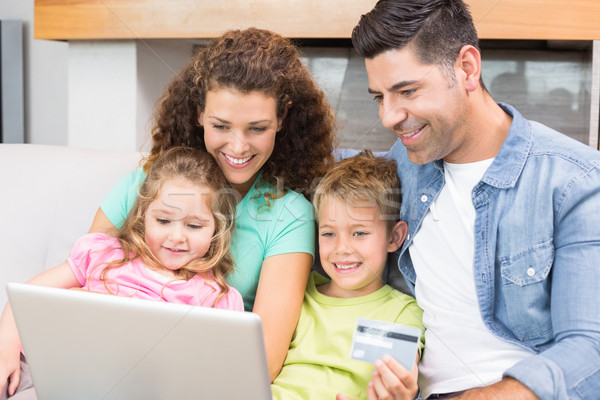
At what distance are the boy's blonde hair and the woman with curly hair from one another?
0.29 feet

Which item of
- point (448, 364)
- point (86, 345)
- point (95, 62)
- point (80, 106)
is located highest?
point (95, 62)

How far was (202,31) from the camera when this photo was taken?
2.08 m

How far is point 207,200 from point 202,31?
101cm

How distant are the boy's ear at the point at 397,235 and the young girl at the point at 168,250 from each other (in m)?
0.35

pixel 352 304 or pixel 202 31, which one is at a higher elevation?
pixel 202 31

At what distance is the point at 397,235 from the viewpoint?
130cm

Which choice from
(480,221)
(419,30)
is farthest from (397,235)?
(419,30)

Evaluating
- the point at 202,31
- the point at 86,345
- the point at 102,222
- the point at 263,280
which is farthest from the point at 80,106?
the point at 86,345

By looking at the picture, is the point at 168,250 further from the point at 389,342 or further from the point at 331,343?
the point at 389,342

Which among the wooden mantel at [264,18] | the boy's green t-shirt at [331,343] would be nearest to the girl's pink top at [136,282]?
the boy's green t-shirt at [331,343]

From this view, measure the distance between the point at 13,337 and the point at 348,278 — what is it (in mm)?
694

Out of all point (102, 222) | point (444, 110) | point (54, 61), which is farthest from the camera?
point (54, 61)

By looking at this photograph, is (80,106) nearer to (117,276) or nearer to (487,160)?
(117,276)

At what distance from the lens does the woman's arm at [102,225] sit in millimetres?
1351
